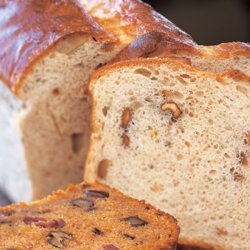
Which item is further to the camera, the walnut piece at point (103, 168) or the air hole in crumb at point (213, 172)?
the walnut piece at point (103, 168)

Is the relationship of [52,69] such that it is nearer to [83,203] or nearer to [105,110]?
[105,110]

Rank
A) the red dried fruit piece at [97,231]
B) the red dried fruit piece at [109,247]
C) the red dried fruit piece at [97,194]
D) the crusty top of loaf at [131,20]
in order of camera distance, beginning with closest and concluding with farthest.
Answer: the red dried fruit piece at [109,247], the red dried fruit piece at [97,231], the red dried fruit piece at [97,194], the crusty top of loaf at [131,20]

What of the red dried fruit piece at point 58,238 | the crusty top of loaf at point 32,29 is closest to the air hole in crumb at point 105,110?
the crusty top of loaf at point 32,29

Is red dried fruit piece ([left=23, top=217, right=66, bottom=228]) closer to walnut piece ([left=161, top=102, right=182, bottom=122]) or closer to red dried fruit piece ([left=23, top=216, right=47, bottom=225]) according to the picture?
red dried fruit piece ([left=23, top=216, right=47, bottom=225])

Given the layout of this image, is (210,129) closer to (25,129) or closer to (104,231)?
(104,231)

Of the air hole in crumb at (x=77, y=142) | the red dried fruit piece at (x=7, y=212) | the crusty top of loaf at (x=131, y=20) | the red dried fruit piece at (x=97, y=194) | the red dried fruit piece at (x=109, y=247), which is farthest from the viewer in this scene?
the air hole in crumb at (x=77, y=142)

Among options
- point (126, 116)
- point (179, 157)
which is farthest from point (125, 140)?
point (179, 157)

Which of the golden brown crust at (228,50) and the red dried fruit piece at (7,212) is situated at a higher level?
the golden brown crust at (228,50)

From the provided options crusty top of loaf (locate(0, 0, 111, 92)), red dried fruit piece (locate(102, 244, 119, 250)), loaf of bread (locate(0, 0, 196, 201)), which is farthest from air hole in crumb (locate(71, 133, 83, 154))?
red dried fruit piece (locate(102, 244, 119, 250))

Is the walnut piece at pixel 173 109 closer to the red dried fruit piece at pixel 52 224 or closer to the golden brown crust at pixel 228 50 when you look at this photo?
the golden brown crust at pixel 228 50
